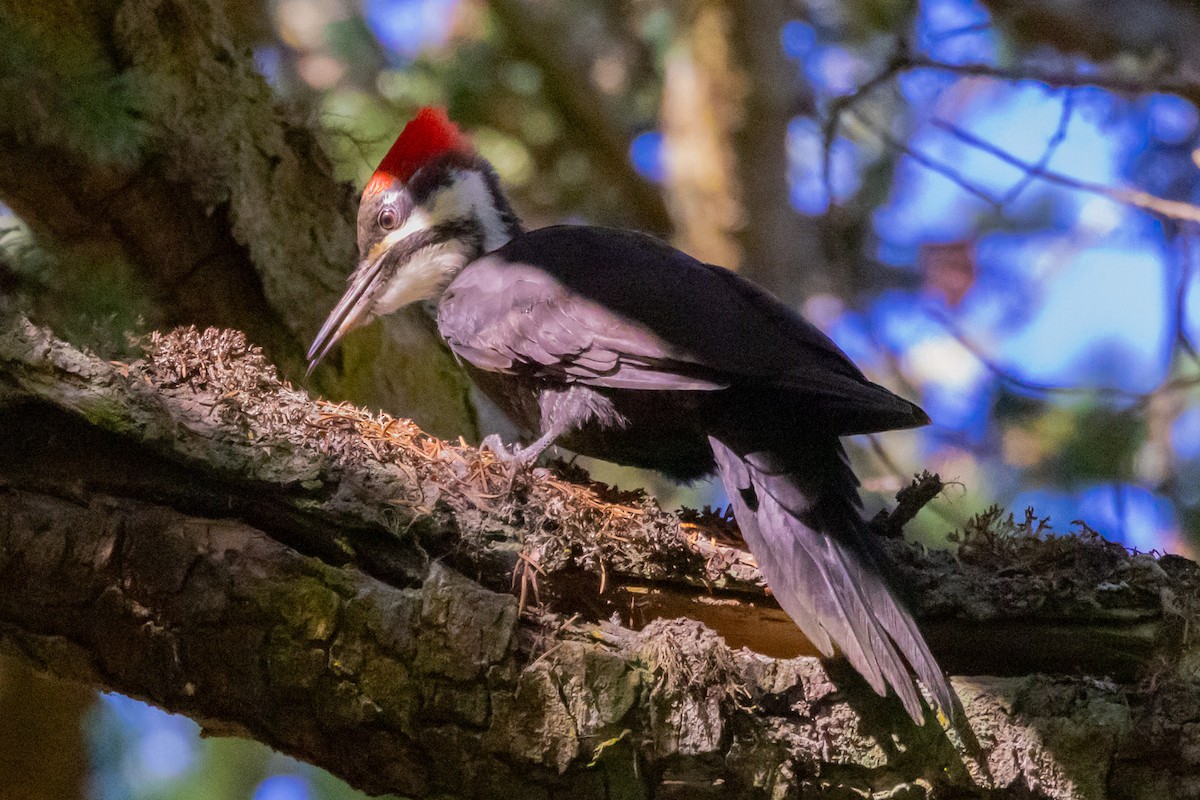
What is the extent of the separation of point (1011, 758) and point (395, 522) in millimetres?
1244

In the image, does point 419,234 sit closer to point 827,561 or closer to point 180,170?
point 180,170

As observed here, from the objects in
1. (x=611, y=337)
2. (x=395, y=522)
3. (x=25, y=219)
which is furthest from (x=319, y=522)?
(x=25, y=219)

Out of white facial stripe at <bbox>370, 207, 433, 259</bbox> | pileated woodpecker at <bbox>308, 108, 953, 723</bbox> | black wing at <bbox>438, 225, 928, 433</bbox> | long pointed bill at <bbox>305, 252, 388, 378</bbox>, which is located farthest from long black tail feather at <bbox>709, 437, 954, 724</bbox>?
white facial stripe at <bbox>370, 207, 433, 259</bbox>

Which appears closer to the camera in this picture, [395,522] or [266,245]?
[395,522]

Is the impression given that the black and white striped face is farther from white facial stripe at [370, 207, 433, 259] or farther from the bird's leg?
the bird's leg

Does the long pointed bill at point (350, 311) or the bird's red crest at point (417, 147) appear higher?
the bird's red crest at point (417, 147)

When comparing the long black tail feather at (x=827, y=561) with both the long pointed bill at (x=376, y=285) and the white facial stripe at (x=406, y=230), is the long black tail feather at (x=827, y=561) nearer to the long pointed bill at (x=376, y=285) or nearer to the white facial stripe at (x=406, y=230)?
the long pointed bill at (x=376, y=285)

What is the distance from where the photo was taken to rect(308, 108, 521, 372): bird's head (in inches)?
135

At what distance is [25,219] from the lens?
3182 mm

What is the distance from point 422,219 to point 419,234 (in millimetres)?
74

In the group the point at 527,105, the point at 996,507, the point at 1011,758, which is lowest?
the point at 1011,758

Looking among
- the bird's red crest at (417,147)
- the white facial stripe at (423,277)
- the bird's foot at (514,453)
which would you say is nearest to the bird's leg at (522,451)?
the bird's foot at (514,453)

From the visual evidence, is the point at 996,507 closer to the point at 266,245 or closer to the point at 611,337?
the point at 611,337

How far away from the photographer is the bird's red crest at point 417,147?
358 cm
